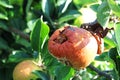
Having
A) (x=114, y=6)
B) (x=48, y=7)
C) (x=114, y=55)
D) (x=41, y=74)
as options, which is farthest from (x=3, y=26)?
(x=114, y=6)

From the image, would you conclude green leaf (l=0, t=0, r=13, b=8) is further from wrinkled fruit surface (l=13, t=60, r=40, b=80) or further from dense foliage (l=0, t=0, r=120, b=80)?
wrinkled fruit surface (l=13, t=60, r=40, b=80)

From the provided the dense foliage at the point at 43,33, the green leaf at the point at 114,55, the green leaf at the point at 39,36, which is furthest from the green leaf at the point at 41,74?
the green leaf at the point at 114,55

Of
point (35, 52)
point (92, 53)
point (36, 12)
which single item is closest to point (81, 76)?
point (35, 52)

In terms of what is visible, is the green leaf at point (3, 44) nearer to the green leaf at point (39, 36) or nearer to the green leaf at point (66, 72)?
the green leaf at point (39, 36)

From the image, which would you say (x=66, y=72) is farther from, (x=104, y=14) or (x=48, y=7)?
(x=48, y=7)

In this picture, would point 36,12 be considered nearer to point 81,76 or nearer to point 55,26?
point 55,26

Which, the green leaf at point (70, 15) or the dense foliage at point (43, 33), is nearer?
the dense foliage at point (43, 33)

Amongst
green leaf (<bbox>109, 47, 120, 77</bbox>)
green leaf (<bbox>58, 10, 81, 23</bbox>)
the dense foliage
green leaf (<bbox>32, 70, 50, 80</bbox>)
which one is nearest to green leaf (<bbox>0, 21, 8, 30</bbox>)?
the dense foliage
